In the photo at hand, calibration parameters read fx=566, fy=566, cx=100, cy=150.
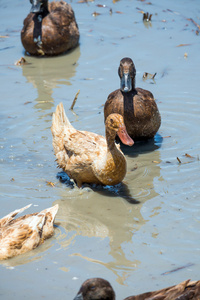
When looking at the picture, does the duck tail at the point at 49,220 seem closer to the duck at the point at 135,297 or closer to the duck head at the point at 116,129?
the duck head at the point at 116,129

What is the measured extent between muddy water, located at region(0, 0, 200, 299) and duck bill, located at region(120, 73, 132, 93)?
2.65 ft

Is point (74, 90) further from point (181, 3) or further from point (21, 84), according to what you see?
point (181, 3)

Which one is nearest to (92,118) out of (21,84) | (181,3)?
(21,84)

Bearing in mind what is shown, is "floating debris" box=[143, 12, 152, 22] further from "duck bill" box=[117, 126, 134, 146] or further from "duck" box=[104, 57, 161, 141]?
"duck bill" box=[117, 126, 134, 146]

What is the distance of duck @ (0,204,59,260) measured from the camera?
532cm

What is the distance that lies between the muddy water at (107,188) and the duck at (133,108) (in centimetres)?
26

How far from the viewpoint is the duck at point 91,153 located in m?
6.27

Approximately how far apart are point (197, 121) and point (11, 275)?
4112 mm

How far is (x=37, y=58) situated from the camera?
10914 millimetres

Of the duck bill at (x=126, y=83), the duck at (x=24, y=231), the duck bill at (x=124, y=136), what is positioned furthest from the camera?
the duck bill at (x=126, y=83)

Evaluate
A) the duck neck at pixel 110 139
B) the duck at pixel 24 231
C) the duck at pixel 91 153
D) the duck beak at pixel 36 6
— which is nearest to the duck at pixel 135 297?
the duck at pixel 24 231

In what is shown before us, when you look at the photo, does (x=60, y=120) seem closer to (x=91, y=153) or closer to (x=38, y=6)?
(x=91, y=153)

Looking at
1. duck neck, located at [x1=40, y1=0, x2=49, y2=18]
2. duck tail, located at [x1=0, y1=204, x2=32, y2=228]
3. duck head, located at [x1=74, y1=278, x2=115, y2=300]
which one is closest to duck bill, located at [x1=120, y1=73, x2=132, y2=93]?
duck tail, located at [x1=0, y1=204, x2=32, y2=228]

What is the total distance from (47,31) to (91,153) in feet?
16.3
